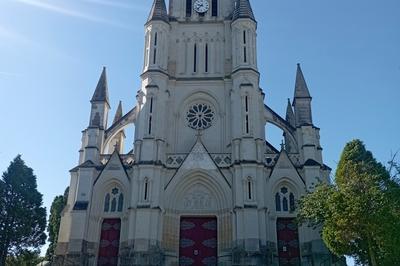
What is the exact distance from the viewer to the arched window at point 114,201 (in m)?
36.3

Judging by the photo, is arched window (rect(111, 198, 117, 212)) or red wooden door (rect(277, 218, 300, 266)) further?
arched window (rect(111, 198, 117, 212))

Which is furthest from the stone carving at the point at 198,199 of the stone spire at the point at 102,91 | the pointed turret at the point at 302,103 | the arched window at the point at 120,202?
the stone spire at the point at 102,91

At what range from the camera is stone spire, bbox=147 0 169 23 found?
41969mm

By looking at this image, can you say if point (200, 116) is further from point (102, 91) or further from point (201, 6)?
point (201, 6)

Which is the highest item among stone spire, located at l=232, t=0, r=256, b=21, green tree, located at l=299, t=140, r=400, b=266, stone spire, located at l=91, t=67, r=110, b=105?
stone spire, located at l=232, t=0, r=256, b=21

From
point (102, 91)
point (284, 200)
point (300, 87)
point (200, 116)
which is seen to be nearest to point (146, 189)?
point (200, 116)

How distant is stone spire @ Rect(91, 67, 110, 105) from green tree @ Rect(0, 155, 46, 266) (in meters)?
8.12

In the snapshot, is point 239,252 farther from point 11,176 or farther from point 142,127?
point 11,176

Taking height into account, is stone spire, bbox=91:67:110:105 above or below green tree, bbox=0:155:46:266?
above

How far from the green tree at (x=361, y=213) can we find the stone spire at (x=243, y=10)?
1904 centimetres

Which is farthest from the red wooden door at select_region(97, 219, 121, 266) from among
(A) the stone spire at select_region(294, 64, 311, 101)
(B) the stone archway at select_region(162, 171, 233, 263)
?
(A) the stone spire at select_region(294, 64, 311, 101)

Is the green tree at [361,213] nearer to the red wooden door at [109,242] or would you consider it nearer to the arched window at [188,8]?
the red wooden door at [109,242]

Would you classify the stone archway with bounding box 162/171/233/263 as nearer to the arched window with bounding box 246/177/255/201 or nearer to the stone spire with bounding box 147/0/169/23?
the arched window with bounding box 246/177/255/201

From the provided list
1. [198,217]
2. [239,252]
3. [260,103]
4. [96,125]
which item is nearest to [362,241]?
[239,252]
